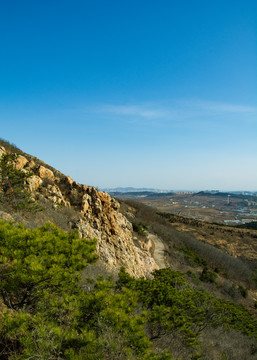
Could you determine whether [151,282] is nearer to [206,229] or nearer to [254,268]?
[254,268]

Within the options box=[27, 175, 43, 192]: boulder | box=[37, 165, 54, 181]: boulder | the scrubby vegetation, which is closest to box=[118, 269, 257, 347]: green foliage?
the scrubby vegetation

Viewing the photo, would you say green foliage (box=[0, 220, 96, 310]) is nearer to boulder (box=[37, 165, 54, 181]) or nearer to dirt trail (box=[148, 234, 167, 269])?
boulder (box=[37, 165, 54, 181])

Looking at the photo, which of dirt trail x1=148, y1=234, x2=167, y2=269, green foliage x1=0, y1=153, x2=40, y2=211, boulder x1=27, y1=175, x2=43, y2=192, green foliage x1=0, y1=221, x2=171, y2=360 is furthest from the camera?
dirt trail x1=148, y1=234, x2=167, y2=269

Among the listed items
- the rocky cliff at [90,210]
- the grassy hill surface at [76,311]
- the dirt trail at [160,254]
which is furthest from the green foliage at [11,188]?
the dirt trail at [160,254]

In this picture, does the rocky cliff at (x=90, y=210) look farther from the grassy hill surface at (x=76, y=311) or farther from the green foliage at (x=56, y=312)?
the green foliage at (x=56, y=312)

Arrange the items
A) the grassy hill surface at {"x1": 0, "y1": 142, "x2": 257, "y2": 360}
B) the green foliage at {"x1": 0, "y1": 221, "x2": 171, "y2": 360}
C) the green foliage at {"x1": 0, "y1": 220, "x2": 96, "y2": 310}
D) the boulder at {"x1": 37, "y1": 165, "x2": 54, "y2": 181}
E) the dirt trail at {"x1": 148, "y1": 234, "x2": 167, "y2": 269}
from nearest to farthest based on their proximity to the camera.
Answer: the green foliage at {"x1": 0, "y1": 221, "x2": 171, "y2": 360}
the grassy hill surface at {"x1": 0, "y1": 142, "x2": 257, "y2": 360}
the green foliage at {"x1": 0, "y1": 220, "x2": 96, "y2": 310}
the boulder at {"x1": 37, "y1": 165, "x2": 54, "y2": 181}
the dirt trail at {"x1": 148, "y1": 234, "x2": 167, "y2": 269}

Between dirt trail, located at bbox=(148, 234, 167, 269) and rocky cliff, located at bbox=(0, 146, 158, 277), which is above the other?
rocky cliff, located at bbox=(0, 146, 158, 277)

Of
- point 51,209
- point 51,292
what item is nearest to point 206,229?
point 51,209

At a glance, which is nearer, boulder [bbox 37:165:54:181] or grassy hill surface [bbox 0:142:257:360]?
grassy hill surface [bbox 0:142:257:360]

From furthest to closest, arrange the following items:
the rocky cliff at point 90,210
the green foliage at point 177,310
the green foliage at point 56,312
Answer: the rocky cliff at point 90,210
the green foliage at point 177,310
the green foliage at point 56,312

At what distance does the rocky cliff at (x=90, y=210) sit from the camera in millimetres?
14281

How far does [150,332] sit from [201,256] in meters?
31.1

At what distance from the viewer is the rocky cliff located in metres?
14.3

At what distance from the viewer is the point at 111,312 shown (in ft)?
13.4
